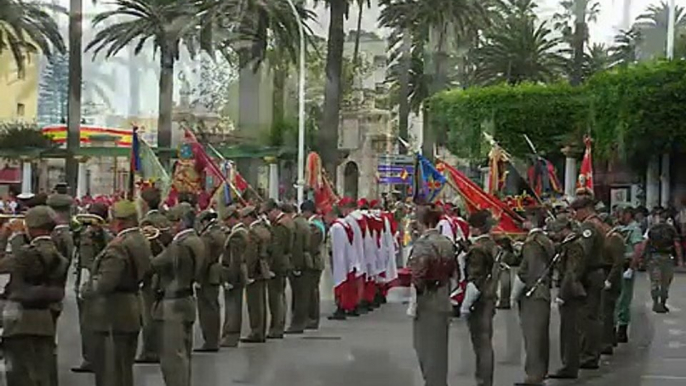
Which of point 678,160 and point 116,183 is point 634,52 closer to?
point 678,160

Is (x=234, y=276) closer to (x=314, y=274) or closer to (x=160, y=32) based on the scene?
(x=314, y=274)

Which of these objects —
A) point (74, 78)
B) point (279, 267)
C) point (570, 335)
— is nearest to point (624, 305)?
point (570, 335)

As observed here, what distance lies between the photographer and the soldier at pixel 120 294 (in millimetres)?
9102

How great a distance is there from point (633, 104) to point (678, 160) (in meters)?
5.09

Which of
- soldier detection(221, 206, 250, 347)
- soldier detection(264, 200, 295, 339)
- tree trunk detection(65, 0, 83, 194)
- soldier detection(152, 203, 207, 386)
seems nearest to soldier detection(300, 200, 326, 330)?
soldier detection(264, 200, 295, 339)

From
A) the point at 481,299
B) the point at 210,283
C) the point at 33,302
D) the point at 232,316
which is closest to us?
the point at 33,302

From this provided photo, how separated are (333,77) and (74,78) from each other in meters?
8.47

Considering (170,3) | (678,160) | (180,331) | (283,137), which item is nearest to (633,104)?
(678,160)

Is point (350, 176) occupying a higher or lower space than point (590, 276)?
higher

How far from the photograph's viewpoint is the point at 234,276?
14.3 metres

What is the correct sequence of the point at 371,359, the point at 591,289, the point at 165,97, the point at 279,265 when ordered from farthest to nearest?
1. the point at 165,97
2. the point at 279,265
3. the point at 371,359
4. the point at 591,289

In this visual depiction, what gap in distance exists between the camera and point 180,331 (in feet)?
33.2

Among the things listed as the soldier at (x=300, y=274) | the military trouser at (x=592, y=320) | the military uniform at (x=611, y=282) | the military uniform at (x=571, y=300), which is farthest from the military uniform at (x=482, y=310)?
the soldier at (x=300, y=274)

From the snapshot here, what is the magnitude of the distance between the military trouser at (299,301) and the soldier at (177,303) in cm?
Answer: 544
